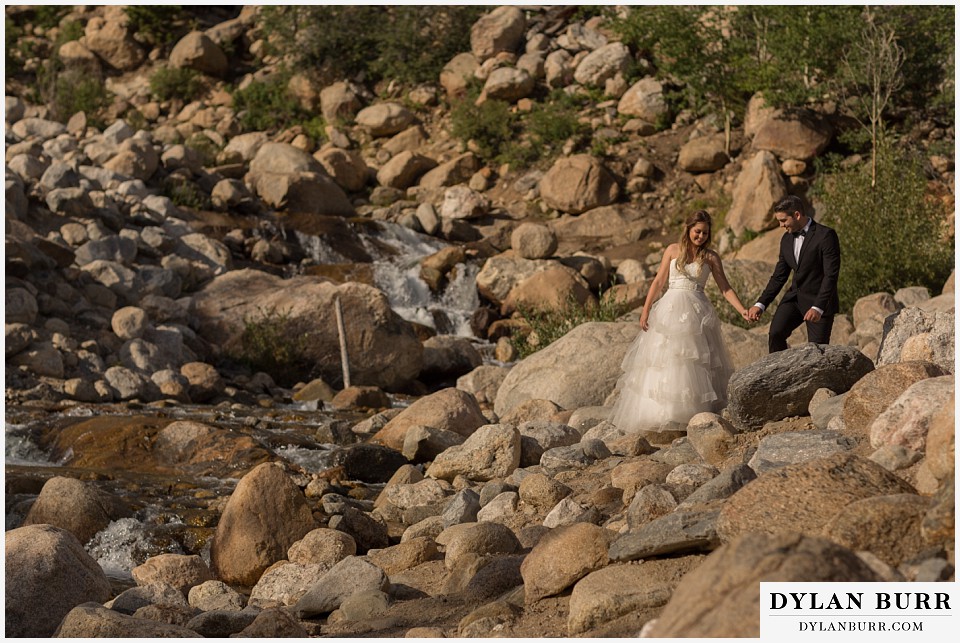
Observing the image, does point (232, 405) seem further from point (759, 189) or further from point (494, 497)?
point (759, 189)

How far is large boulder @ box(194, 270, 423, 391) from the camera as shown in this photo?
617 inches

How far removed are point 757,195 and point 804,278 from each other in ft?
42.0

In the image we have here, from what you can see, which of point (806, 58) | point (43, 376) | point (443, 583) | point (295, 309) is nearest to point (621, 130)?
point (806, 58)

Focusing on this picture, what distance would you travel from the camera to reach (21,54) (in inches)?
1273

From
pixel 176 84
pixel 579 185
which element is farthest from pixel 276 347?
pixel 176 84

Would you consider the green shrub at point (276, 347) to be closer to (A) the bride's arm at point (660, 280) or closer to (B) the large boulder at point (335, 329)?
(B) the large boulder at point (335, 329)

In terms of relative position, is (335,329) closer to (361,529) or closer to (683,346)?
(361,529)

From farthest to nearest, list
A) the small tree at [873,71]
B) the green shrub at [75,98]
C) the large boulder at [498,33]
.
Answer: the large boulder at [498,33] < the green shrub at [75,98] < the small tree at [873,71]

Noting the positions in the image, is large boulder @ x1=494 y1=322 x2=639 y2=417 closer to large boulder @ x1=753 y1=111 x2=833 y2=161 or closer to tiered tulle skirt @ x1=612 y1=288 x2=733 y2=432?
tiered tulle skirt @ x1=612 y1=288 x2=733 y2=432

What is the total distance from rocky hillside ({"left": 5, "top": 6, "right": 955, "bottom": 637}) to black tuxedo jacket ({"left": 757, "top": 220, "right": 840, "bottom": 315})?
0.54m

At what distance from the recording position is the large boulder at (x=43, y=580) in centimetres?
578

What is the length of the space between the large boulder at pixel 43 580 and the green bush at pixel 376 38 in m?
24.9

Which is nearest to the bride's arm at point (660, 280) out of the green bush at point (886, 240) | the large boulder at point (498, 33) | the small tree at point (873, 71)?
the green bush at point (886, 240)

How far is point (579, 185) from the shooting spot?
23375mm
